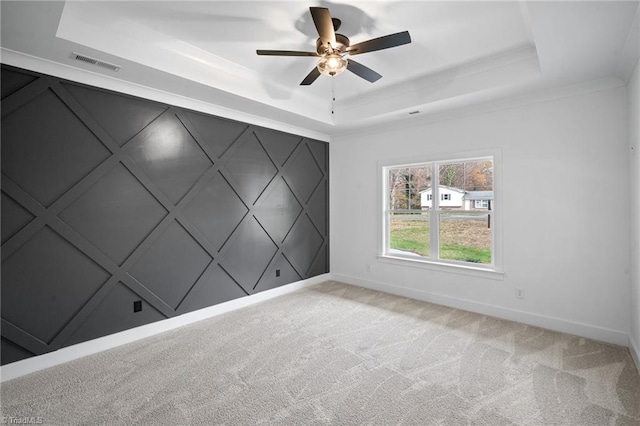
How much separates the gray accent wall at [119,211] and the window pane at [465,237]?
251cm

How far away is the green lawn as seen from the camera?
12.9 feet

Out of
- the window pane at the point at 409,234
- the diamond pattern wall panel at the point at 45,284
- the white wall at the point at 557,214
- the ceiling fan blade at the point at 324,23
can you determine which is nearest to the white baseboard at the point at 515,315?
the white wall at the point at 557,214

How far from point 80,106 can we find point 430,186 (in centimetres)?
429

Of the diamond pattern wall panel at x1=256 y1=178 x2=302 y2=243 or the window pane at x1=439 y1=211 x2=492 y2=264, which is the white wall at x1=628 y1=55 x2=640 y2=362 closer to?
the window pane at x1=439 y1=211 x2=492 y2=264

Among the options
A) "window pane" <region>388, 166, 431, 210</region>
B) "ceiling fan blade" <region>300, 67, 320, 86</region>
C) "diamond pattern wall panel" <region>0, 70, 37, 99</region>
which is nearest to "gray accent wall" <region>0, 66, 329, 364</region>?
"diamond pattern wall panel" <region>0, 70, 37, 99</region>

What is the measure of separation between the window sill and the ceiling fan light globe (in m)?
2.97

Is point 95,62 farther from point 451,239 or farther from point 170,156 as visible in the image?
point 451,239

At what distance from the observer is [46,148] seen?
8.36 ft

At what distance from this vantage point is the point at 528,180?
3414mm

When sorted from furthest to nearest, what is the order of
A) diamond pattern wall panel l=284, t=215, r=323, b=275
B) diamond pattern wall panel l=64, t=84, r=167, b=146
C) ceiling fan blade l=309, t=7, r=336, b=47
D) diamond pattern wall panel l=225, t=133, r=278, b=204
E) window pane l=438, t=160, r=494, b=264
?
diamond pattern wall panel l=284, t=215, r=323, b=275 < diamond pattern wall panel l=225, t=133, r=278, b=204 < window pane l=438, t=160, r=494, b=264 < diamond pattern wall panel l=64, t=84, r=167, b=146 < ceiling fan blade l=309, t=7, r=336, b=47

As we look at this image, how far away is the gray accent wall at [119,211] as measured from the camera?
244cm

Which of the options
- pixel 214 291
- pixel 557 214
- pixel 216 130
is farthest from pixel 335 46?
pixel 214 291

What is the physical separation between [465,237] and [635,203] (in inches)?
67.6

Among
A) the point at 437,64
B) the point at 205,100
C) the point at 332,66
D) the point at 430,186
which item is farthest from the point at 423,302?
the point at 205,100
